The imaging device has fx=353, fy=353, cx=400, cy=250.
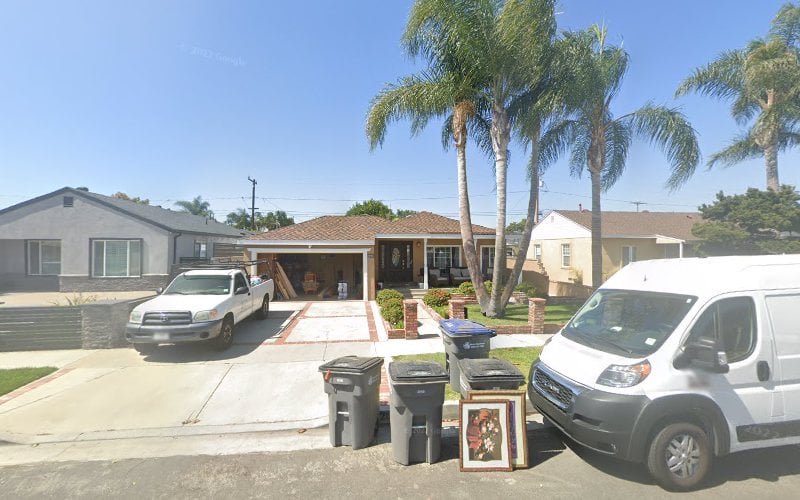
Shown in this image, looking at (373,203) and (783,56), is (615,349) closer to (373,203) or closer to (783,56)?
(783,56)

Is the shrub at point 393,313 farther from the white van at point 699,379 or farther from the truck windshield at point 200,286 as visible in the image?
the white van at point 699,379

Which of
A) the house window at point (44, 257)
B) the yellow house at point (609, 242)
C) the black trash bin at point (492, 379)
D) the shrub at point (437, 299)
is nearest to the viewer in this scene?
the black trash bin at point (492, 379)

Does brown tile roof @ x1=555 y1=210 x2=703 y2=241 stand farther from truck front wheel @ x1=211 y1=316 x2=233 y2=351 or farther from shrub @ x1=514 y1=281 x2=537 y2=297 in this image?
truck front wheel @ x1=211 y1=316 x2=233 y2=351

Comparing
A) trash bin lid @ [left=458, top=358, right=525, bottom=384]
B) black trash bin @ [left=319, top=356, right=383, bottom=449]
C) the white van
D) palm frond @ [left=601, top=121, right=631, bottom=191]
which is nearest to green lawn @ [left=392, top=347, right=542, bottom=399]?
trash bin lid @ [left=458, top=358, right=525, bottom=384]

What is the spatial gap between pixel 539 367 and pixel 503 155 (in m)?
7.50

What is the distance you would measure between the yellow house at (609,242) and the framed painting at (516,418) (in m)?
14.9

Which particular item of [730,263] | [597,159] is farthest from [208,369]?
[597,159]

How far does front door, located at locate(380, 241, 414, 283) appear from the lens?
61.8ft

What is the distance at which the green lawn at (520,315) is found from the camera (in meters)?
10.1

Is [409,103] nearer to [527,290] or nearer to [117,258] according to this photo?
[527,290]

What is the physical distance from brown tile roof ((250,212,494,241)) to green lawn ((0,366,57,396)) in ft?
28.6

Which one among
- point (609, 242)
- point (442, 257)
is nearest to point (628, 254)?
point (609, 242)

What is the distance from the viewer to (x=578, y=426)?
3463 mm

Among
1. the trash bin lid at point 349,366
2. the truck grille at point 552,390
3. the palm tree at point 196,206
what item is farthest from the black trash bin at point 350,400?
the palm tree at point 196,206
